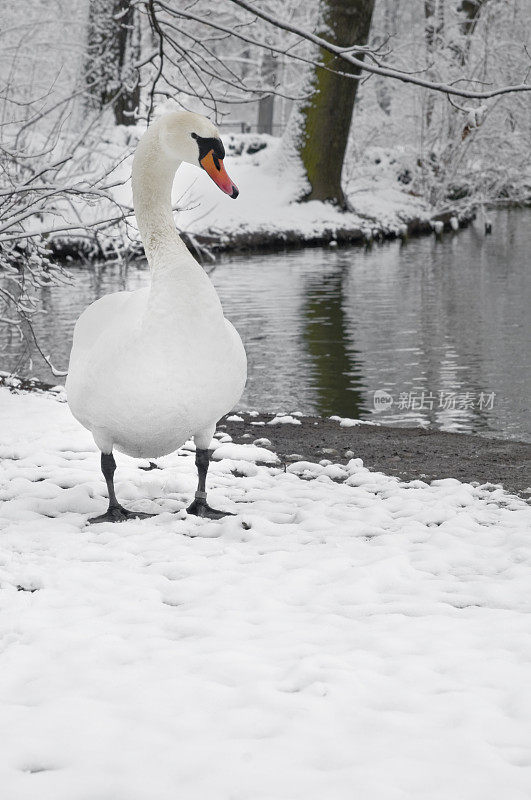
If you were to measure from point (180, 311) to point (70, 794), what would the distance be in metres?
2.65

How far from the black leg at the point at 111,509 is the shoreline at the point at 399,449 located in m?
1.68

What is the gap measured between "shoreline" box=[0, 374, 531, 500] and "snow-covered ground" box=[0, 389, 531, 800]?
659 mm

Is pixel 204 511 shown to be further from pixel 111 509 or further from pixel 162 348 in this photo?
pixel 162 348

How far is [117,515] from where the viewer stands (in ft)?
16.9

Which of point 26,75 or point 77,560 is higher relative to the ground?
point 26,75

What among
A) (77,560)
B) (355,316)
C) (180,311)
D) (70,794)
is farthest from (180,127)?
(355,316)

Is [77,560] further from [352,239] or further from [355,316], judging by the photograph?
[352,239]

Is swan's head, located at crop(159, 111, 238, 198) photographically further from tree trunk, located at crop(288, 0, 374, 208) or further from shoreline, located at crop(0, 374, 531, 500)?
tree trunk, located at crop(288, 0, 374, 208)

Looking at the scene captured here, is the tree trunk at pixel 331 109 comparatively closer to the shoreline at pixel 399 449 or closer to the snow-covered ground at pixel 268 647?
the shoreline at pixel 399 449

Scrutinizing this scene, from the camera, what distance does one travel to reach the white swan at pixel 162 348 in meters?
4.68

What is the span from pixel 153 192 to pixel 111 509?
67.0 inches

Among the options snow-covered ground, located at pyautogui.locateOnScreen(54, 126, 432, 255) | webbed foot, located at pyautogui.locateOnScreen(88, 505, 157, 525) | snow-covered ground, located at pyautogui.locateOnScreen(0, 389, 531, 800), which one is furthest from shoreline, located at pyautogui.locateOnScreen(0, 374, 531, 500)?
snow-covered ground, located at pyautogui.locateOnScreen(54, 126, 432, 255)

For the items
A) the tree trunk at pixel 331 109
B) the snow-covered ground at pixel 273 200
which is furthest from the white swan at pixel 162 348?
the tree trunk at pixel 331 109

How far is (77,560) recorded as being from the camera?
14.4 feet
